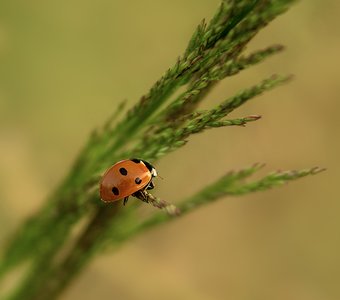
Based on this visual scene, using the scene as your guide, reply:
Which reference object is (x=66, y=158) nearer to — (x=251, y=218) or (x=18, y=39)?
(x=18, y=39)

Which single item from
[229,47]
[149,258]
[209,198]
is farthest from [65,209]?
[149,258]

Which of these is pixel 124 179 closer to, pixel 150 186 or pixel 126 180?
pixel 126 180

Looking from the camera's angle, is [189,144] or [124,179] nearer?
[124,179]

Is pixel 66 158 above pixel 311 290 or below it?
above

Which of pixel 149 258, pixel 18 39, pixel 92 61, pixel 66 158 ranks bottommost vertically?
pixel 149 258

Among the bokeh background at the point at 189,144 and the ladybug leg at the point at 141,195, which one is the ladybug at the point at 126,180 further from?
the bokeh background at the point at 189,144

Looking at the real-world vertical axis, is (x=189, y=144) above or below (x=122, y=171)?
above

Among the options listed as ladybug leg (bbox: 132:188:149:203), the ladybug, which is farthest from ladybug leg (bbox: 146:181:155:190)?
ladybug leg (bbox: 132:188:149:203)

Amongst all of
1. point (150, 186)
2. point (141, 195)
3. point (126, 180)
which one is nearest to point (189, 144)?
point (150, 186)

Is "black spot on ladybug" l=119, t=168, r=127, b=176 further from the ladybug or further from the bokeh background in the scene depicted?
the bokeh background
